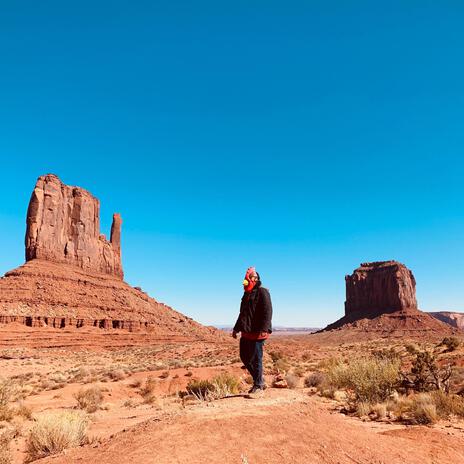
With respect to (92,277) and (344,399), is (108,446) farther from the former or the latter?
(92,277)

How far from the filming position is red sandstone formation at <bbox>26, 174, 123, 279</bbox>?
7512 centimetres

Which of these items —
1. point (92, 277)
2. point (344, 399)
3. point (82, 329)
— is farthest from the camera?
point (92, 277)

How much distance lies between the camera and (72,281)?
70.8 meters

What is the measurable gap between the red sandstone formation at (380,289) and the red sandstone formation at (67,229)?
77638 mm

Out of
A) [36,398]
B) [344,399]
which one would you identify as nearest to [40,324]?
[36,398]

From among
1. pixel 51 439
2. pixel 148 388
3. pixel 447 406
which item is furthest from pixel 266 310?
pixel 148 388

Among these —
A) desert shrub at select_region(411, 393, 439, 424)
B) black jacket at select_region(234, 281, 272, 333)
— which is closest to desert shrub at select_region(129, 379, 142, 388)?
desert shrub at select_region(411, 393, 439, 424)

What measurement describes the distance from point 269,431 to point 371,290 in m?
128

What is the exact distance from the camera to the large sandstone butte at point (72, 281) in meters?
60.3

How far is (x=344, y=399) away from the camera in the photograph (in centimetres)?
1368

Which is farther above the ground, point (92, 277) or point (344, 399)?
point (92, 277)

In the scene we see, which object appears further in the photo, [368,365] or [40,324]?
[40,324]

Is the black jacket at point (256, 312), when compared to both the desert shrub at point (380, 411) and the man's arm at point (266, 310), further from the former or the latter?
the desert shrub at point (380, 411)

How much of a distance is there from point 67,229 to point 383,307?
91733 mm
